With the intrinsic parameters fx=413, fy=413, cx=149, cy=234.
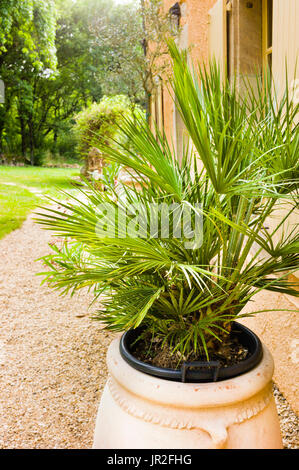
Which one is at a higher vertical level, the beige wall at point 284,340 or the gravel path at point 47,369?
the beige wall at point 284,340

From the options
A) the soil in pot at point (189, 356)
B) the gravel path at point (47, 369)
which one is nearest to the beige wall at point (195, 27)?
the gravel path at point (47, 369)

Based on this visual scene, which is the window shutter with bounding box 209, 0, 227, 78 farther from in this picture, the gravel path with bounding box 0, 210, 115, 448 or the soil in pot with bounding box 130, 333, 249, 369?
the soil in pot with bounding box 130, 333, 249, 369

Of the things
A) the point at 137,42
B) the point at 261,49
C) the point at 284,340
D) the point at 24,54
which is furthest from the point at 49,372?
the point at 24,54

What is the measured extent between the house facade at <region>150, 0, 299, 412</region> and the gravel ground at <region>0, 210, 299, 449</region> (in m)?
0.28

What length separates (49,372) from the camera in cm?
248

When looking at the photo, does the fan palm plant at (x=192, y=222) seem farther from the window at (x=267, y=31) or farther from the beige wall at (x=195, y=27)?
the beige wall at (x=195, y=27)

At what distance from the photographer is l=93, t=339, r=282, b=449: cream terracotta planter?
3.45 ft

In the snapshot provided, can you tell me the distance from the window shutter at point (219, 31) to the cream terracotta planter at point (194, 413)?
11.1 feet

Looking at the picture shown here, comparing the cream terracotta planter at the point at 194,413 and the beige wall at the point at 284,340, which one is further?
the beige wall at the point at 284,340

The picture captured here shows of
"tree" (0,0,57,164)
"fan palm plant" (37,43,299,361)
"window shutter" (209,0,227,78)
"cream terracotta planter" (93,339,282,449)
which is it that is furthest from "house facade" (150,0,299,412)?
"tree" (0,0,57,164)

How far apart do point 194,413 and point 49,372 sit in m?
1.64

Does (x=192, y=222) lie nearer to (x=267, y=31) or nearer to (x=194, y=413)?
(x=194, y=413)

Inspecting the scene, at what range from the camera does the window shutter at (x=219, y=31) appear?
4027mm

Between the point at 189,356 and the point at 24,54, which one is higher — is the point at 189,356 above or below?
below
